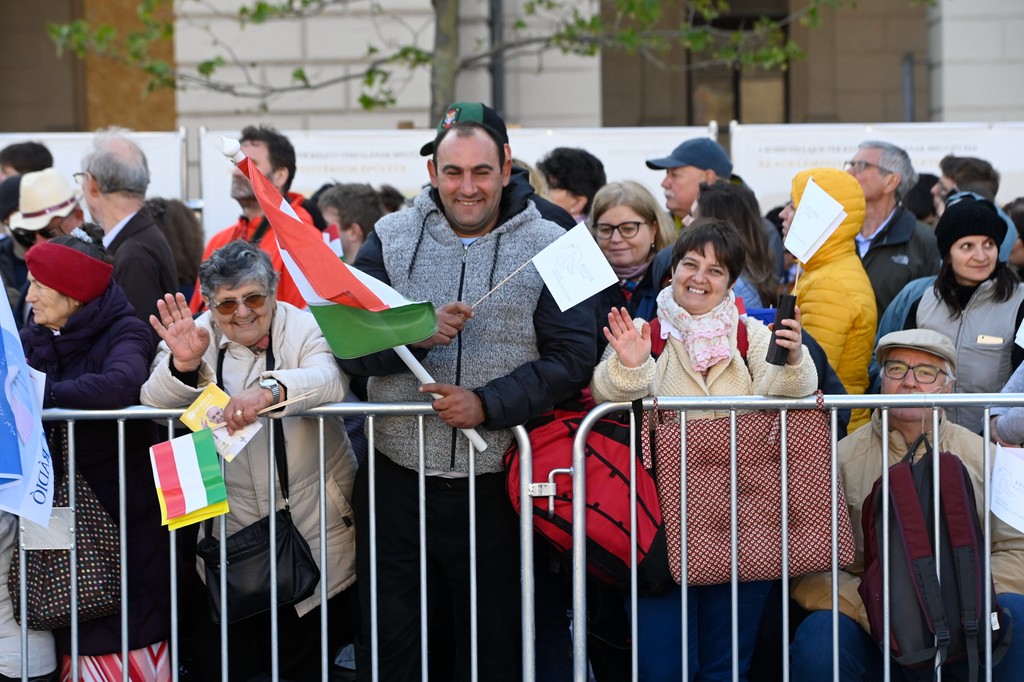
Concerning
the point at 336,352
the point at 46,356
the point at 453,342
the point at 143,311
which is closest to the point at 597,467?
the point at 453,342

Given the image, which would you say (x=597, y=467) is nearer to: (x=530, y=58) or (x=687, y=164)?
(x=687, y=164)

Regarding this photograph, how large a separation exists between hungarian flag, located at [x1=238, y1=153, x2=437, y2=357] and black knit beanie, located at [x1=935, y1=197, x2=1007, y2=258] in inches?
94.0

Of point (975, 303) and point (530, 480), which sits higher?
point (975, 303)

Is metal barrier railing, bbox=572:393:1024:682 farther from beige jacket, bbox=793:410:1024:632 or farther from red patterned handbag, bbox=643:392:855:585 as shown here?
beige jacket, bbox=793:410:1024:632

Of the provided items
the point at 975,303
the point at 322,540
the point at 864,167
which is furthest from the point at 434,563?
the point at 864,167

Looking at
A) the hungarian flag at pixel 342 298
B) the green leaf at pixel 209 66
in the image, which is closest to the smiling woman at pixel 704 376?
the hungarian flag at pixel 342 298

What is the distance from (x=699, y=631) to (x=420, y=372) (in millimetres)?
1334

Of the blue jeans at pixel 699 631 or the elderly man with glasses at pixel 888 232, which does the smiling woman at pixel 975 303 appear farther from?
the blue jeans at pixel 699 631

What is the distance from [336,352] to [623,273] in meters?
1.78

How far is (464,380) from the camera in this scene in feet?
15.0

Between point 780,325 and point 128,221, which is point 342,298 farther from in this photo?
point 128,221

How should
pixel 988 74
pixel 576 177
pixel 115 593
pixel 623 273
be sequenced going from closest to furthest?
1. pixel 115 593
2. pixel 623 273
3. pixel 576 177
4. pixel 988 74

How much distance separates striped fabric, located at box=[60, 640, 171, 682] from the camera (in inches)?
191

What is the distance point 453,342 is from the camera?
4.56 metres
